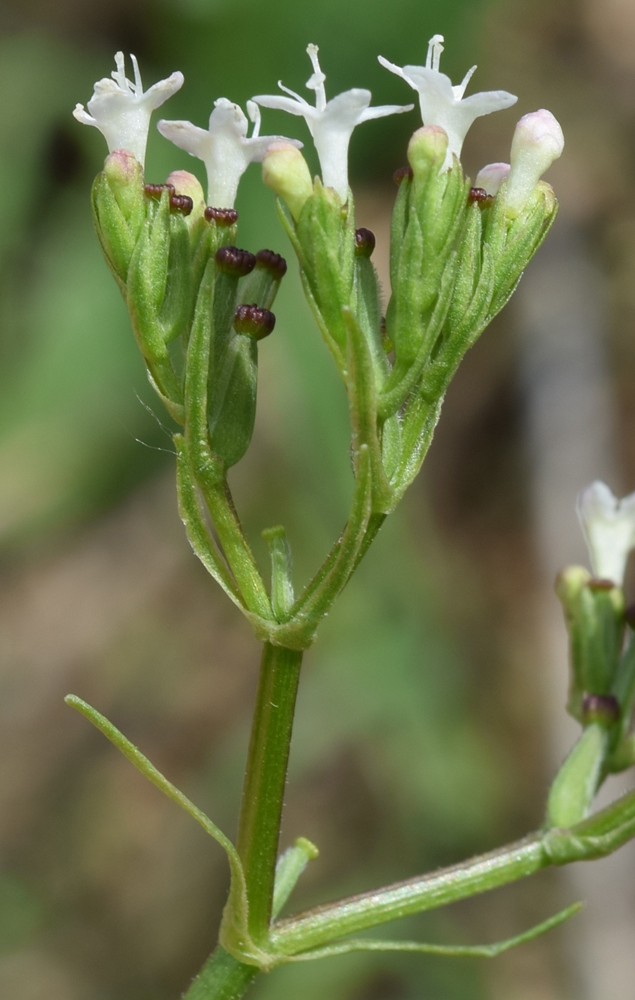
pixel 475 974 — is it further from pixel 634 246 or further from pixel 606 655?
pixel 634 246

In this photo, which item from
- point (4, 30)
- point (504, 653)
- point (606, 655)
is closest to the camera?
point (606, 655)

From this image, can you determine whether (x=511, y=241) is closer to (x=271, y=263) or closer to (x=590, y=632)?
(x=271, y=263)

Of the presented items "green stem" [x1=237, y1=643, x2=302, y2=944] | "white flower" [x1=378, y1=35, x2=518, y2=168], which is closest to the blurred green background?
"white flower" [x1=378, y1=35, x2=518, y2=168]

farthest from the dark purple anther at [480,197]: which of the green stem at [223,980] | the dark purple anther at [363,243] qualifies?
the green stem at [223,980]

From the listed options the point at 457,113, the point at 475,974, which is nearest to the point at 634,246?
the point at 475,974

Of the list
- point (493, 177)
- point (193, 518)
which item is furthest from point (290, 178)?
point (193, 518)

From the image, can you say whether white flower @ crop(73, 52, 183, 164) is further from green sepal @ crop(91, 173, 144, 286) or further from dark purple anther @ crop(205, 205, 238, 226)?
dark purple anther @ crop(205, 205, 238, 226)

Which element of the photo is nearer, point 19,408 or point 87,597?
point 19,408
